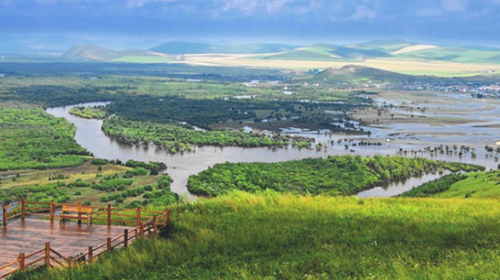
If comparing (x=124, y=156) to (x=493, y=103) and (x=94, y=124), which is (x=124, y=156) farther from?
(x=493, y=103)

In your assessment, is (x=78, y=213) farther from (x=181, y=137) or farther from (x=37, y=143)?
(x=181, y=137)

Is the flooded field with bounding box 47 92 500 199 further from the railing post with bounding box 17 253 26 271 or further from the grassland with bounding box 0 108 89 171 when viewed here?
the railing post with bounding box 17 253 26 271

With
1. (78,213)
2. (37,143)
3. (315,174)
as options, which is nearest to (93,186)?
(315,174)

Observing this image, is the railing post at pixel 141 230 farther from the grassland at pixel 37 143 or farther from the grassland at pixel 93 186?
the grassland at pixel 37 143

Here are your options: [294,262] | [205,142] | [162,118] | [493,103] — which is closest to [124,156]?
[205,142]

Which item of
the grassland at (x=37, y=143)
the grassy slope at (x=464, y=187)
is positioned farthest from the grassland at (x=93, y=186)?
the grassy slope at (x=464, y=187)

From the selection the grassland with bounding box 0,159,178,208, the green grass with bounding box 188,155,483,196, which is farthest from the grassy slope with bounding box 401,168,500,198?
the grassland with bounding box 0,159,178,208

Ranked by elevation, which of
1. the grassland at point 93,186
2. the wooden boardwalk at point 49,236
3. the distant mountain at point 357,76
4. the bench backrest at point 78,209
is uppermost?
the distant mountain at point 357,76
